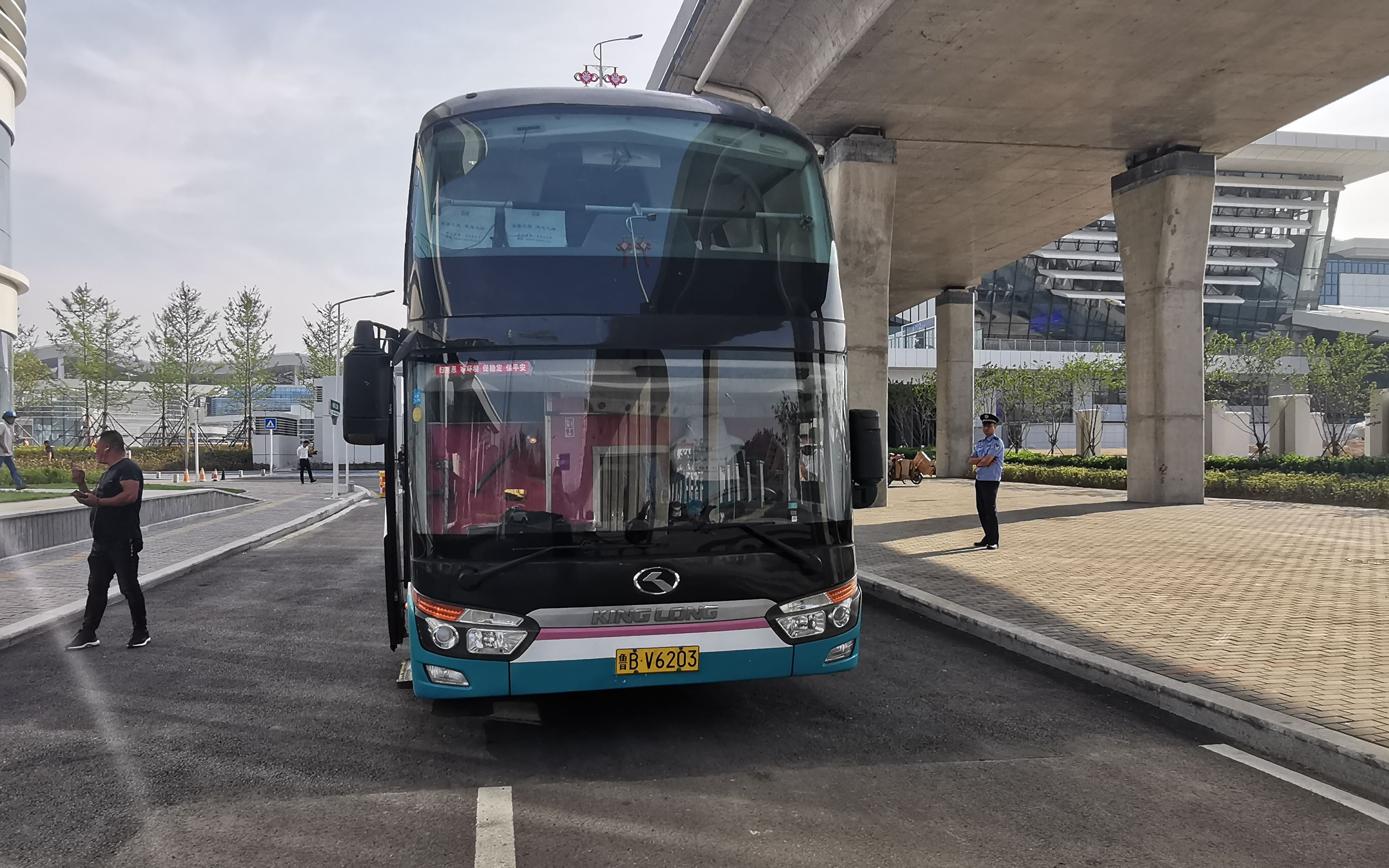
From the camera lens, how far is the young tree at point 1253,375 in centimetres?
3422

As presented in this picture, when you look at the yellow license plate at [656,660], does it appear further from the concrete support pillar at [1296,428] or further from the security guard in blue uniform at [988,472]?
the concrete support pillar at [1296,428]

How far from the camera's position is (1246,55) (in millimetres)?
16484

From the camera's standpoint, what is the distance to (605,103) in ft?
19.8

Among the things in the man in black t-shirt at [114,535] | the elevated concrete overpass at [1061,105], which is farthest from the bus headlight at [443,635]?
the elevated concrete overpass at [1061,105]

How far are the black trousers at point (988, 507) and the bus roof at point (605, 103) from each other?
8.01 meters

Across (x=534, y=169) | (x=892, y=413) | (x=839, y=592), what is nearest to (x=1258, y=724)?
(x=839, y=592)

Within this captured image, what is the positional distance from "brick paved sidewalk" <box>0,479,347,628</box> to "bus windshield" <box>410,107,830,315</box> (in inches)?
254

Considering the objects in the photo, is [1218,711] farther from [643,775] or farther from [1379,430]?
[1379,430]

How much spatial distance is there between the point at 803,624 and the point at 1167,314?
1821 cm

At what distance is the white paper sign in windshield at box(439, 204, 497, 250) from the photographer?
5574 millimetres

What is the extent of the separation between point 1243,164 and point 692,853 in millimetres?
77076

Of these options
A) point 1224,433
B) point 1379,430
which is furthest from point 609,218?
point 1224,433

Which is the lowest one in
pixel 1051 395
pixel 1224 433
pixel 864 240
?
pixel 1224 433

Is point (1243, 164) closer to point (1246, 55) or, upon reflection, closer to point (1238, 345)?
point (1238, 345)
